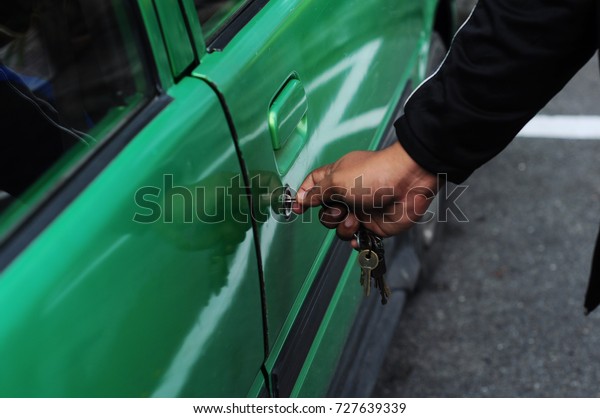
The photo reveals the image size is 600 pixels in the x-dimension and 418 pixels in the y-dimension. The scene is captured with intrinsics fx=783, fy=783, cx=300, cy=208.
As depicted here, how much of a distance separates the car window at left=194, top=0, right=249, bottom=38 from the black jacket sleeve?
1.32 feet

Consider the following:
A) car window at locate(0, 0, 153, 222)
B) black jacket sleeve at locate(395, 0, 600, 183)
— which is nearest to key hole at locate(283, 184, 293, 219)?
black jacket sleeve at locate(395, 0, 600, 183)

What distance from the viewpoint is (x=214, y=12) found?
1.54 meters

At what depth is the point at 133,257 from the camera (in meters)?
1.09

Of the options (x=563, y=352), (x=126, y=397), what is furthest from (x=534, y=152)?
(x=126, y=397)

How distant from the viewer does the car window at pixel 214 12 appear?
4.80 feet

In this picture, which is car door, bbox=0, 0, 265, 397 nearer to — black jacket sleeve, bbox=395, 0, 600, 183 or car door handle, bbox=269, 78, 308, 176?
car door handle, bbox=269, 78, 308, 176

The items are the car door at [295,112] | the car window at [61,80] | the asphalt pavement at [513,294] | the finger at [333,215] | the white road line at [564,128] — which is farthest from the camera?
the white road line at [564,128]

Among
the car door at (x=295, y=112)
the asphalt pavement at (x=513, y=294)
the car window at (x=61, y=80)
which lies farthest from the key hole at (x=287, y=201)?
the asphalt pavement at (x=513, y=294)

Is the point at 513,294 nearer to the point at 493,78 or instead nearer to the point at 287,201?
the point at 287,201

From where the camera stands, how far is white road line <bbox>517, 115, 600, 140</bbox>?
161 inches

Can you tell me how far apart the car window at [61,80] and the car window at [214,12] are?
0.72 feet

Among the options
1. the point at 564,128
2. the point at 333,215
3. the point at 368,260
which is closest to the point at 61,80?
the point at 333,215

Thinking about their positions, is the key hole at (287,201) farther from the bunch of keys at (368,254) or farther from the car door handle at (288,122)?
the bunch of keys at (368,254)

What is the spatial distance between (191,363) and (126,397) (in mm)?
158
